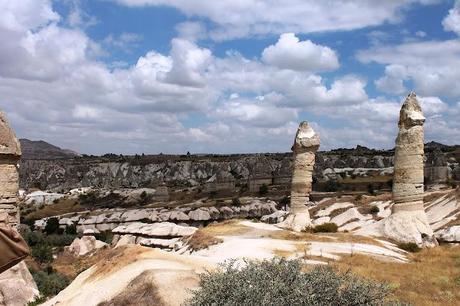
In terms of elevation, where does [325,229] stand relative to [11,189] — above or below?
below

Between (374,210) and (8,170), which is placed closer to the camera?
(8,170)

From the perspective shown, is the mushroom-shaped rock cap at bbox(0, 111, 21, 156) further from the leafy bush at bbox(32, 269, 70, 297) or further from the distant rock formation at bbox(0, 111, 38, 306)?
the leafy bush at bbox(32, 269, 70, 297)

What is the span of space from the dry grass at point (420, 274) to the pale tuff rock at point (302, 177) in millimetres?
8521

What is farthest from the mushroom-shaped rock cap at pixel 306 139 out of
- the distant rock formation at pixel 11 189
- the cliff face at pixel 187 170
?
the cliff face at pixel 187 170

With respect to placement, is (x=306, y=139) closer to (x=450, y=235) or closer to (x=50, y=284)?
(x=450, y=235)

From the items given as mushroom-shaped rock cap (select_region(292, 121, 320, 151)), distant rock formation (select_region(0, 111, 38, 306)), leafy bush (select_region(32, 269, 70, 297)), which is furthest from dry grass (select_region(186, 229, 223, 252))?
mushroom-shaped rock cap (select_region(292, 121, 320, 151))

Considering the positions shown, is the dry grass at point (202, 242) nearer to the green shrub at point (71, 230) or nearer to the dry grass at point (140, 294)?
the dry grass at point (140, 294)

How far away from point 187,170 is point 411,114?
123762 millimetres

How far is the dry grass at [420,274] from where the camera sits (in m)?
11.9

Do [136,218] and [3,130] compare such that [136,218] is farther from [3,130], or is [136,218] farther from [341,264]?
[341,264]

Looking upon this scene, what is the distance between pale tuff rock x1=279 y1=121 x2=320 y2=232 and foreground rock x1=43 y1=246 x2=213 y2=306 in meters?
13.7

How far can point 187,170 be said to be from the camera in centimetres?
14412

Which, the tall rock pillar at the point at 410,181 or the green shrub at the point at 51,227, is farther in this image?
the green shrub at the point at 51,227

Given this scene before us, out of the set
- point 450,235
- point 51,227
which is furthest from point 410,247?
point 51,227
